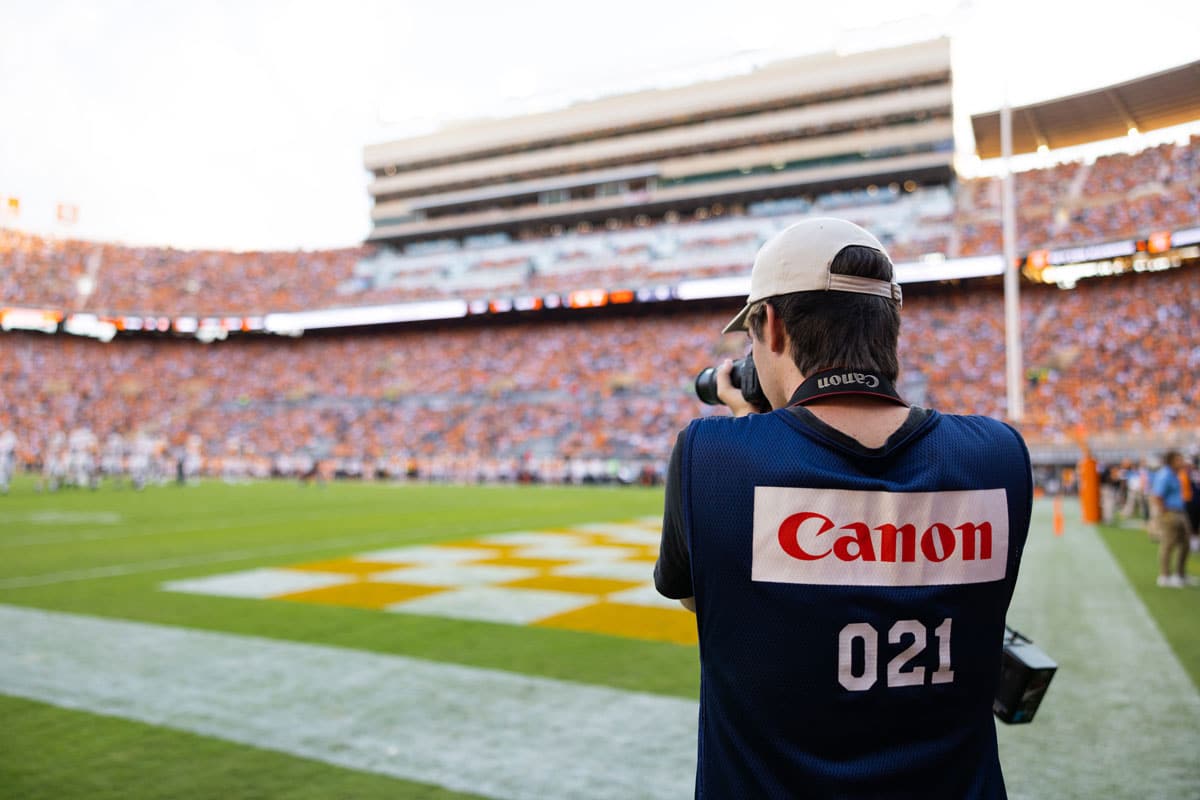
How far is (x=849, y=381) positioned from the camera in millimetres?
Result: 1558

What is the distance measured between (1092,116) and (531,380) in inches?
1167

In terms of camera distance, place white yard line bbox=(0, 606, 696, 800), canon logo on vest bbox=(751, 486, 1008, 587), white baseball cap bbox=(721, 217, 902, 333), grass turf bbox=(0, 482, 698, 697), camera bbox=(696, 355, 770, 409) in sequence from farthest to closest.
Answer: grass turf bbox=(0, 482, 698, 697) < white yard line bbox=(0, 606, 696, 800) < camera bbox=(696, 355, 770, 409) < white baseball cap bbox=(721, 217, 902, 333) < canon logo on vest bbox=(751, 486, 1008, 587)

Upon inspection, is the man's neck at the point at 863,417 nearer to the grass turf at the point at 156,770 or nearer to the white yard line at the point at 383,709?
the white yard line at the point at 383,709

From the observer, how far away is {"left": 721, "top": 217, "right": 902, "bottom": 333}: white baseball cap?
5.21 feet

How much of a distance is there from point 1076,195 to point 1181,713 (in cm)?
4059

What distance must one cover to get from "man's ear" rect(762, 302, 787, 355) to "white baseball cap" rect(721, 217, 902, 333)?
5 cm

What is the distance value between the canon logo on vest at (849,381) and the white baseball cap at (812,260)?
0.17 metres

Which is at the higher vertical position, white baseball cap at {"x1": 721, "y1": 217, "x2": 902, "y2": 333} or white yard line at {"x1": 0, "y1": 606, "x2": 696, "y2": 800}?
white baseball cap at {"x1": 721, "y1": 217, "x2": 902, "y2": 333}

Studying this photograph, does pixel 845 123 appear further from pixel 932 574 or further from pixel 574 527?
pixel 932 574

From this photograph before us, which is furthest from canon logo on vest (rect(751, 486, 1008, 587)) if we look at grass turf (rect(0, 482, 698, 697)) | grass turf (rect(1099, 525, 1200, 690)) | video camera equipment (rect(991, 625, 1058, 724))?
grass turf (rect(1099, 525, 1200, 690))

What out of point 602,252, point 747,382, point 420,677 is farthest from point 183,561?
point 602,252

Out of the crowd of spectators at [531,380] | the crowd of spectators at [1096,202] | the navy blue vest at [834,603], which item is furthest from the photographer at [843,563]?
the crowd of spectators at [1096,202]

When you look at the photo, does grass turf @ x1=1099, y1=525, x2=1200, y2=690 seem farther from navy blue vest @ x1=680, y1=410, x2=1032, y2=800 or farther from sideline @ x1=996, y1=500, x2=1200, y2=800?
navy blue vest @ x1=680, y1=410, x2=1032, y2=800

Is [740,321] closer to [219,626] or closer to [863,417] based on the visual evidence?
[863,417]
